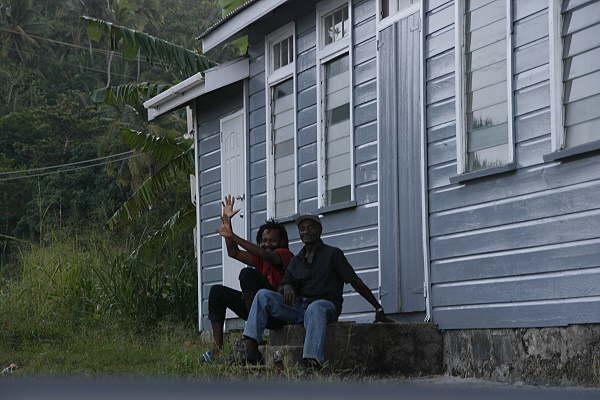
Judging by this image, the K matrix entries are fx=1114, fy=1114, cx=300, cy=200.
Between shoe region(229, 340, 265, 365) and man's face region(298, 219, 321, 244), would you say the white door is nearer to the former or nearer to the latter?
man's face region(298, 219, 321, 244)

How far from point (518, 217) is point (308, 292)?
70.8 inches

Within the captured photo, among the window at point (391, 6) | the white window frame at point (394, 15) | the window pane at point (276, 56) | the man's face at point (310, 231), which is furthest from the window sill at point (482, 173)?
the window pane at point (276, 56)

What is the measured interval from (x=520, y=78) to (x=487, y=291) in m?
1.65

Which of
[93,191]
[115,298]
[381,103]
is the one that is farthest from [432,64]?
[93,191]

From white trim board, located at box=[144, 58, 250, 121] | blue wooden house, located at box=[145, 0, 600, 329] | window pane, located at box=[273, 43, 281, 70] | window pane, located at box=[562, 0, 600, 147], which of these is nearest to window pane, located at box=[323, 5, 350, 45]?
blue wooden house, located at box=[145, 0, 600, 329]

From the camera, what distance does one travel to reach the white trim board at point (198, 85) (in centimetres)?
1308

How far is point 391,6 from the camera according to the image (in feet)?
33.3

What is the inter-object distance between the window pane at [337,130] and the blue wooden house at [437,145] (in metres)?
0.02

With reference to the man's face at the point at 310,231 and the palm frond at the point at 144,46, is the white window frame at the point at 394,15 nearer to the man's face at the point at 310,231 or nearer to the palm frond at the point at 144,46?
the man's face at the point at 310,231

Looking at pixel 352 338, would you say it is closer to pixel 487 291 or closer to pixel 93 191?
pixel 487 291

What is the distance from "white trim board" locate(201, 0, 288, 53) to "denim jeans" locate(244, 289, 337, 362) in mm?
3861

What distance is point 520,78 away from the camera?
8.22 metres

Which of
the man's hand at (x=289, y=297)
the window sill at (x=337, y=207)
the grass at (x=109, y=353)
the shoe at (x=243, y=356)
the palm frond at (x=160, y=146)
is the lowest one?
the grass at (x=109, y=353)

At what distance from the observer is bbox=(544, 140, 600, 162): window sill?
7.28 meters
